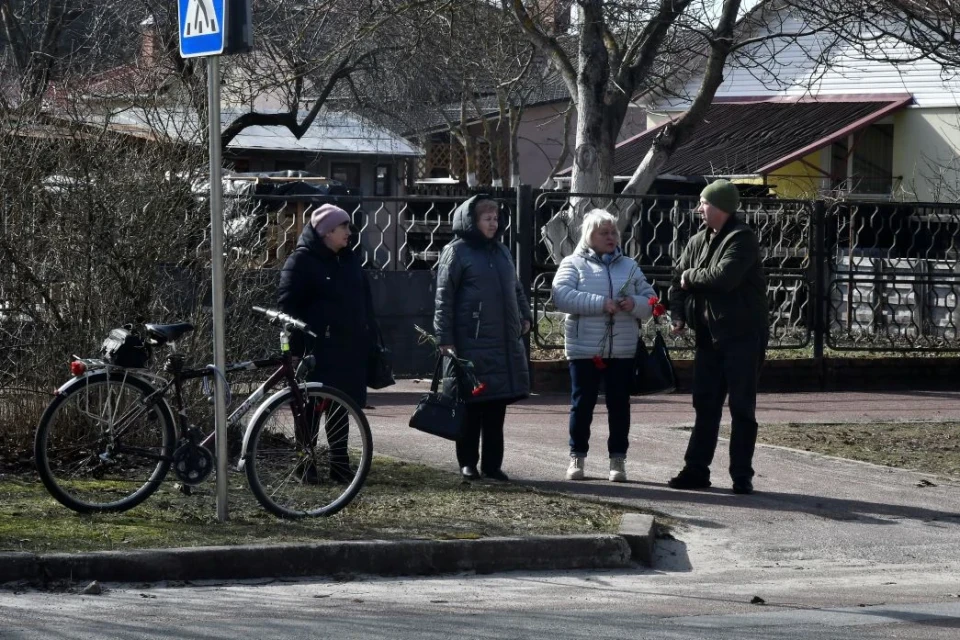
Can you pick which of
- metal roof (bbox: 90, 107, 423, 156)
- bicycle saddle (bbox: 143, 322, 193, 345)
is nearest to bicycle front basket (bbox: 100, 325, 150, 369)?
bicycle saddle (bbox: 143, 322, 193, 345)

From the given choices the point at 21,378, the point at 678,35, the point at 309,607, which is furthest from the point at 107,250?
the point at 678,35

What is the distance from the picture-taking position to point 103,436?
7.71 meters

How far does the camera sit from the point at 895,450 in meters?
11.0

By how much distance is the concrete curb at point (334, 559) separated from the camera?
637cm

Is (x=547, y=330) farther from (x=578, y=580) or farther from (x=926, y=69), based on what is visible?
(x=926, y=69)

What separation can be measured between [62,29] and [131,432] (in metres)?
18.6

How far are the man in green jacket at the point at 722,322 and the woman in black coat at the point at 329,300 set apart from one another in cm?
204

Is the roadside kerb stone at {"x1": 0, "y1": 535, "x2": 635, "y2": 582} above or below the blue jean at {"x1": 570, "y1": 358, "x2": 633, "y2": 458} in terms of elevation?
below

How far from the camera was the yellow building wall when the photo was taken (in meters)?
28.0

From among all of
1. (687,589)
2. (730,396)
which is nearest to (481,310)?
(730,396)

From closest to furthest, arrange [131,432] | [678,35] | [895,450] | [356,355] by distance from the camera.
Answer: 1. [131,432]
2. [356,355]
3. [895,450]
4. [678,35]

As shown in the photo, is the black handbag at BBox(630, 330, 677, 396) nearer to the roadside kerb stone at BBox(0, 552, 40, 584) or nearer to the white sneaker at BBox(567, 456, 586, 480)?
the white sneaker at BBox(567, 456, 586, 480)

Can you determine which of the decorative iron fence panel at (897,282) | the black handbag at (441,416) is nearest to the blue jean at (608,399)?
the black handbag at (441,416)

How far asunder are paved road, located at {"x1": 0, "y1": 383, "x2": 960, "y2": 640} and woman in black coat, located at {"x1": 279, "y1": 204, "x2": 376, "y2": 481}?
1560 mm
